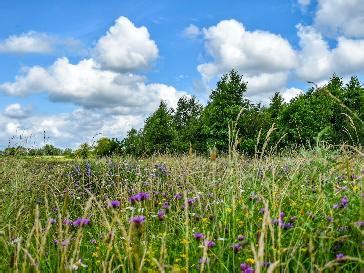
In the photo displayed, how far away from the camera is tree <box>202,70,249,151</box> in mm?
30656

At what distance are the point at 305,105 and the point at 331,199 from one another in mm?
29667

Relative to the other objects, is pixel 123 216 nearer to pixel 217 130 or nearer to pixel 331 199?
pixel 331 199

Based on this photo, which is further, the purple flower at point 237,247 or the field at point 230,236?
the purple flower at point 237,247

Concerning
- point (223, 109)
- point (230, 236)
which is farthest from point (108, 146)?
point (230, 236)

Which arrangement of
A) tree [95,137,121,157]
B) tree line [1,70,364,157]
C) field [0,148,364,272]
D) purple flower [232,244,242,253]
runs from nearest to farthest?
1. field [0,148,364,272]
2. purple flower [232,244,242,253]
3. tree line [1,70,364,157]
4. tree [95,137,121,157]

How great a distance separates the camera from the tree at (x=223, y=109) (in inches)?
1207

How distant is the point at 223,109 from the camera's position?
31.3 m

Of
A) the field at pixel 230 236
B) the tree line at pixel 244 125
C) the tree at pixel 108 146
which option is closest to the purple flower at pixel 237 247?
the field at pixel 230 236

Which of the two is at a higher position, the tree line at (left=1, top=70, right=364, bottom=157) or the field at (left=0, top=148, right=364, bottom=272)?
the tree line at (left=1, top=70, right=364, bottom=157)

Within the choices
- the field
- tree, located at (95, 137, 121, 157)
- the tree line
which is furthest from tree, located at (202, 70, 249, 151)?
the field

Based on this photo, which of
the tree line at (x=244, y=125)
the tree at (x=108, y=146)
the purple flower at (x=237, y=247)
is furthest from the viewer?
the tree at (x=108, y=146)

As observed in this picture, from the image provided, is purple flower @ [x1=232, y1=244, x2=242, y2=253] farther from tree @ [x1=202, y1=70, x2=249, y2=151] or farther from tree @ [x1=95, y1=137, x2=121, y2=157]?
tree @ [x1=95, y1=137, x2=121, y2=157]

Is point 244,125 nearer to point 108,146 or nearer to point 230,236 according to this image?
point 108,146

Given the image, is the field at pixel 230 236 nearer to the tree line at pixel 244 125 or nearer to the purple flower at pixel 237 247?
the purple flower at pixel 237 247
